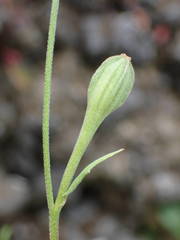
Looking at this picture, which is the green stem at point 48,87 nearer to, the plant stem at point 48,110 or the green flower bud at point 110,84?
the plant stem at point 48,110

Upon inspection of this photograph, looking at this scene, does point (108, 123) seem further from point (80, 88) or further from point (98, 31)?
point (98, 31)

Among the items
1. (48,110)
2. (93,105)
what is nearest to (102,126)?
(93,105)

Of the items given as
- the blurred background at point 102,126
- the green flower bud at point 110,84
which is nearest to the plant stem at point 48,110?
the green flower bud at point 110,84

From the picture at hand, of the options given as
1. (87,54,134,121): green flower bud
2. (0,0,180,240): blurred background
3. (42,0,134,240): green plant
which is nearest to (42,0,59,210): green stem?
(42,0,134,240): green plant

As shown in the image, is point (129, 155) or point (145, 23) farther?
point (145, 23)

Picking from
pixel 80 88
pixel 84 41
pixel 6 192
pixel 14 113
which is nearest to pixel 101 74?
pixel 6 192

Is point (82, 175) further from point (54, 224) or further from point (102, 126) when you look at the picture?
point (102, 126)
